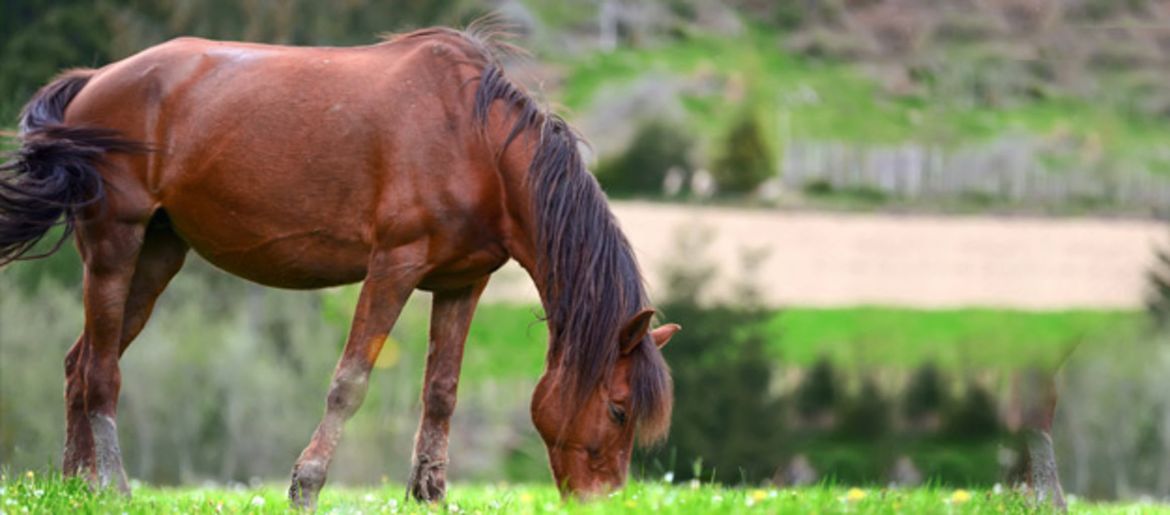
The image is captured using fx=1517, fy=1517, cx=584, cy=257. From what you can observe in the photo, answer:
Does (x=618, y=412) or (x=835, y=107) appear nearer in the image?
(x=618, y=412)

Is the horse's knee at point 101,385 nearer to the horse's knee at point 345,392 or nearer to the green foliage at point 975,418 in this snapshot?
the horse's knee at point 345,392

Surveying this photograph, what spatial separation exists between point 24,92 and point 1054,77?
63.5 metres

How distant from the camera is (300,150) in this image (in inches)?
340

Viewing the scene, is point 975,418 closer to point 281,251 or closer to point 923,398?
point 923,398

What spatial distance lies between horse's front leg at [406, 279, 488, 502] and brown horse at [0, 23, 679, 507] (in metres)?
0.01

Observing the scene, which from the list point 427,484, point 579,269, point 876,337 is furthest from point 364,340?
point 876,337

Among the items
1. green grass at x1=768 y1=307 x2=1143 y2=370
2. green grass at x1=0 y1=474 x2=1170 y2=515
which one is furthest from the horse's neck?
green grass at x1=768 y1=307 x2=1143 y2=370

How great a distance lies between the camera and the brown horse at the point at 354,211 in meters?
8.16

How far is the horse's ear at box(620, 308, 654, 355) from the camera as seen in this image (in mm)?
7953

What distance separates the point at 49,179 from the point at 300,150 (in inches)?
60.8

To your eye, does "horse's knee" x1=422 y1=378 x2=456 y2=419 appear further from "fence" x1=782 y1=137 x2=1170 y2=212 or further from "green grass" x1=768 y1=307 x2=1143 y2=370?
"fence" x1=782 y1=137 x2=1170 y2=212

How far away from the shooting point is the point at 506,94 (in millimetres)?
Result: 8727

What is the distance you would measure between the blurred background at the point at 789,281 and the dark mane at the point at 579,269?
26 cm

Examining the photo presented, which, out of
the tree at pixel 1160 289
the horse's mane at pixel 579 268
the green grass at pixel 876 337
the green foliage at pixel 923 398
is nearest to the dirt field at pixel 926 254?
the green grass at pixel 876 337
